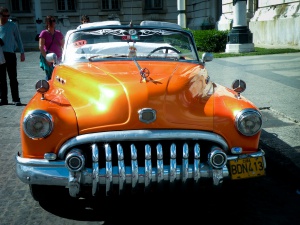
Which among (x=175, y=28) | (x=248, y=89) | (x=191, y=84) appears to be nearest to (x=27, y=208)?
(x=191, y=84)

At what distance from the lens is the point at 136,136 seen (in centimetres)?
315

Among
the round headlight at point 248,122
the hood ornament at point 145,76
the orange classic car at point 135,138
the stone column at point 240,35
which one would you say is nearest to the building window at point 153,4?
the stone column at point 240,35

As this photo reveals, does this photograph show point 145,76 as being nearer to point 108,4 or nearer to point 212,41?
point 212,41

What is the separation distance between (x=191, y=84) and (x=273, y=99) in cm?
434

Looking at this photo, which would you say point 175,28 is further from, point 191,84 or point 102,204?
point 102,204

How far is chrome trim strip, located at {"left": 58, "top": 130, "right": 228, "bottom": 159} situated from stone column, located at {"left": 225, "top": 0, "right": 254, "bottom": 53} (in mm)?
13861

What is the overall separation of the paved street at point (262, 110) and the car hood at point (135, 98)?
0.89 meters

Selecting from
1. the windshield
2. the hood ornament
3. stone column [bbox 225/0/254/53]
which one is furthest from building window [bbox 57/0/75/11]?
the hood ornament

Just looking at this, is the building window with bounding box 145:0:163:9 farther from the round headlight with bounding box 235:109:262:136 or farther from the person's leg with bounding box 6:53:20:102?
the round headlight with bounding box 235:109:262:136

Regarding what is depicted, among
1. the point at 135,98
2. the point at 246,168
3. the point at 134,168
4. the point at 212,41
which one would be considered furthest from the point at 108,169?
the point at 212,41

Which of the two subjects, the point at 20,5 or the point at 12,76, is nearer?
the point at 12,76

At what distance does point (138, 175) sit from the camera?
3.10m

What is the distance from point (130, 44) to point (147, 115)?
193 cm

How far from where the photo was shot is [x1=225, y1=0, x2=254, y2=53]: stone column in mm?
16500
